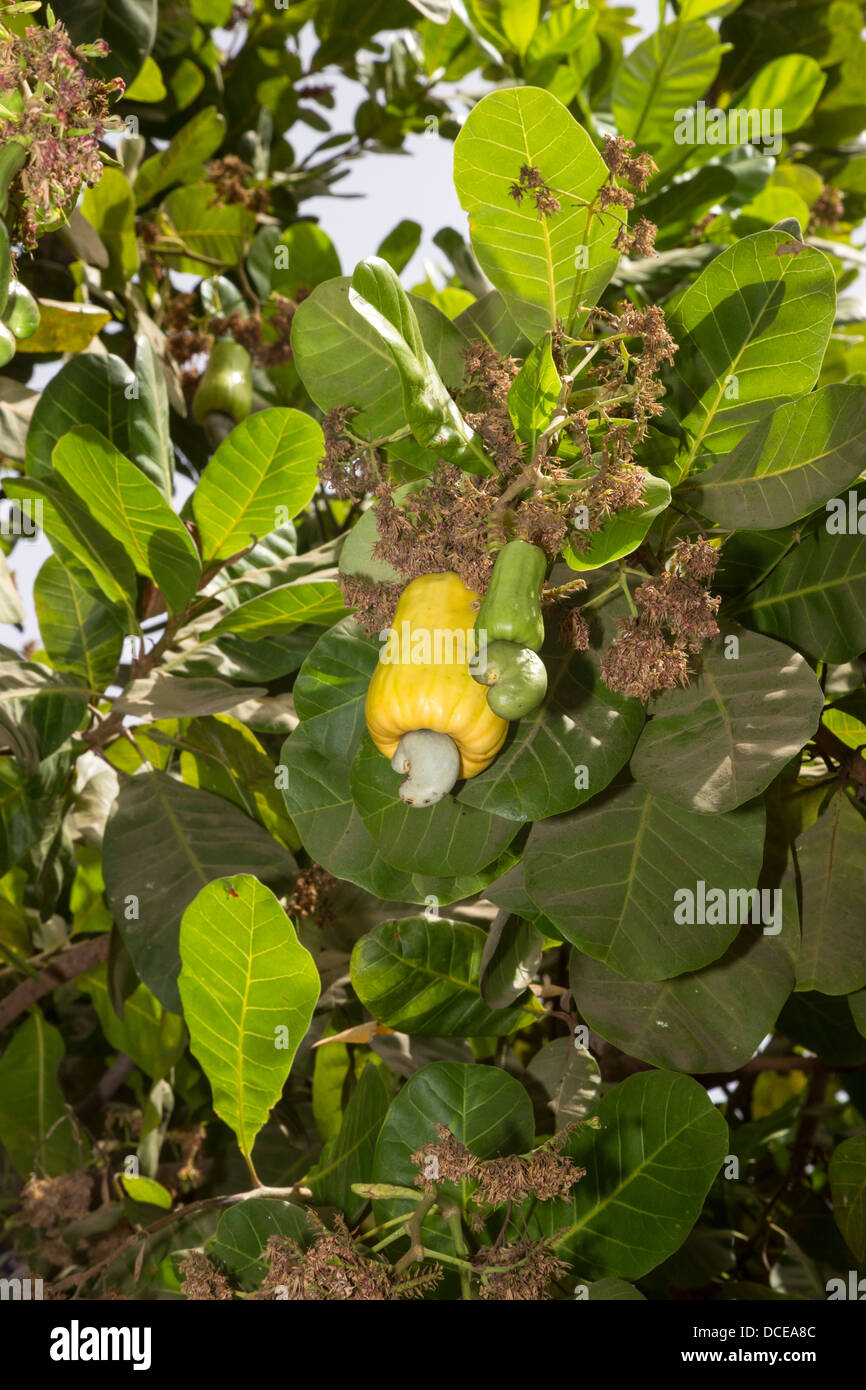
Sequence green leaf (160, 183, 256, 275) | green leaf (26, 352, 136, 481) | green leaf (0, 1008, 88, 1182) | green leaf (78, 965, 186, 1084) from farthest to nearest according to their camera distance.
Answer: green leaf (160, 183, 256, 275), green leaf (0, 1008, 88, 1182), green leaf (78, 965, 186, 1084), green leaf (26, 352, 136, 481)

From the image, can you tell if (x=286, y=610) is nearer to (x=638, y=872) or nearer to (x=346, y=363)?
(x=346, y=363)

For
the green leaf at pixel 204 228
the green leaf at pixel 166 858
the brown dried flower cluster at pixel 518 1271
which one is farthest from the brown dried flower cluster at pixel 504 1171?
the green leaf at pixel 204 228

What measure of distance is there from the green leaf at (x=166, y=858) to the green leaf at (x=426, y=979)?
21 cm

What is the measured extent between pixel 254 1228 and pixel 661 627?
0.77 m

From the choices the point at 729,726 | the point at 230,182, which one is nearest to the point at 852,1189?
the point at 729,726

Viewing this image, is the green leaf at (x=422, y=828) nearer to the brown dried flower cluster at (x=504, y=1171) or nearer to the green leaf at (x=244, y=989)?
the green leaf at (x=244, y=989)

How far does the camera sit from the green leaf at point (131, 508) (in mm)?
1226

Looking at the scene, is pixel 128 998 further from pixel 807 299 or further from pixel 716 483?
pixel 807 299

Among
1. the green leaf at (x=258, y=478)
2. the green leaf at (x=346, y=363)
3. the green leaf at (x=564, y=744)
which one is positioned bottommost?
the green leaf at (x=564, y=744)

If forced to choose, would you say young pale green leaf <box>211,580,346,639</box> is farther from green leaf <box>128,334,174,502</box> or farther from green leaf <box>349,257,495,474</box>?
green leaf <box>349,257,495,474</box>

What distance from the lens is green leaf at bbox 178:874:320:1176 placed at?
111cm

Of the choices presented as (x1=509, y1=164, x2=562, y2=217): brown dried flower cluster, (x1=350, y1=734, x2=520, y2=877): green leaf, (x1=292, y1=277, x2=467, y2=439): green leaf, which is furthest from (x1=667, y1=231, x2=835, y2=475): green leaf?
(x1=350, y1=734, x2=520, y2=877): green leaf

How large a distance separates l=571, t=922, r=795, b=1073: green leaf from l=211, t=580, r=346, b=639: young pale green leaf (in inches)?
20.6

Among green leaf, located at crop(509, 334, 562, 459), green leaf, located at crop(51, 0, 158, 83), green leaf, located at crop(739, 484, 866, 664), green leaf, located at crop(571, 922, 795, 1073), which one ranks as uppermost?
green leaf, located at crop(51, 0, 158, 83)
